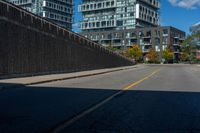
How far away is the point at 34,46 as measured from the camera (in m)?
29.1

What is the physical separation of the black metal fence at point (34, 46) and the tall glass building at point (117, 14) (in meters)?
122

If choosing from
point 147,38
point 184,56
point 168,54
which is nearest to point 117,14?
point 147,38

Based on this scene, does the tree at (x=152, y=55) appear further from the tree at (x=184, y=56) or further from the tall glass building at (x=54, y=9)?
the tall glass building at (x=54, y=9)

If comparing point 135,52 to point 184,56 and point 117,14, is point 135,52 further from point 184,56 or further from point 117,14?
point 117,14

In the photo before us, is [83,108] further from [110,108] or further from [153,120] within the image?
[153,120]

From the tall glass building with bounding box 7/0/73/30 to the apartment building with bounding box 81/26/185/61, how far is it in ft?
77.6

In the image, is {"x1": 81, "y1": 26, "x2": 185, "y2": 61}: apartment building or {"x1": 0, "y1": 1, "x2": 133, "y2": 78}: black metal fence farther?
{"x1": 81, "y1": 26, "x2": 185, "y2": 61}: apartment building

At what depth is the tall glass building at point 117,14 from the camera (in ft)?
540

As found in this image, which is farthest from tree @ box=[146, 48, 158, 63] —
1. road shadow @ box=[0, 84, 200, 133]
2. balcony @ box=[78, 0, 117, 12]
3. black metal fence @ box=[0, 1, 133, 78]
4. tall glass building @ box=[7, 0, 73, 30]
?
road shadow @ box=[0, 84, 200, 133]

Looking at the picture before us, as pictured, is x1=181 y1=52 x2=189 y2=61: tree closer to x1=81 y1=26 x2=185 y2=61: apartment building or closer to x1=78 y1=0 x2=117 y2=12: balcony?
x1=81 y1=26 x2=185 y2=61: apartment building

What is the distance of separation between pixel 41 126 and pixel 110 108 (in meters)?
3.29

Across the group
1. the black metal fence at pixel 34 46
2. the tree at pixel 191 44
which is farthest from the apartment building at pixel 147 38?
the black metal fence at pixel 34 46

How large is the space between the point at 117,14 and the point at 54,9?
2990 centimetres

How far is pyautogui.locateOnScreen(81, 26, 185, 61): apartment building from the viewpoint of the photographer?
149m
